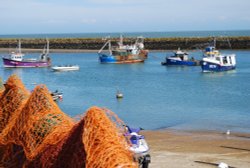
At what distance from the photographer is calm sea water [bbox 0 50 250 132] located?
27.3 metres

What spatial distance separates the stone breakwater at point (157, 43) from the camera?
99.1m

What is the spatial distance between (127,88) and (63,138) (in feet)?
131

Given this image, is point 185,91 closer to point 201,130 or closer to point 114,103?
point 114,103

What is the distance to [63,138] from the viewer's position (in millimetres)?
5730

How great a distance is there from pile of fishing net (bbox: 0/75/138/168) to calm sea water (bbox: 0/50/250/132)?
16.7 metres

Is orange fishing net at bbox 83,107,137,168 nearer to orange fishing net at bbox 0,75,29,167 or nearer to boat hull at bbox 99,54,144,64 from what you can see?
orange fishing net at bbox 0,75,29,167

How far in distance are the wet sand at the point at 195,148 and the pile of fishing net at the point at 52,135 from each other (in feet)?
18.0

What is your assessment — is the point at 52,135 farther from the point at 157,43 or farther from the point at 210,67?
the point at 157,43

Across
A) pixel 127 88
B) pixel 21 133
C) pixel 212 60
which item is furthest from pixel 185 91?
pixel 21 133

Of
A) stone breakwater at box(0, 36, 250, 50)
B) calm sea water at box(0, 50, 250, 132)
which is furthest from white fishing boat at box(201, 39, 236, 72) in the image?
stone breakwater at box(0, 36, 250, 50)

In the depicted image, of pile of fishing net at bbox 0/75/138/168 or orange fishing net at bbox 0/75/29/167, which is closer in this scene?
pile of fishing net at bbox 0/75/138/168

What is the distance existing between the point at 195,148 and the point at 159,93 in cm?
2457

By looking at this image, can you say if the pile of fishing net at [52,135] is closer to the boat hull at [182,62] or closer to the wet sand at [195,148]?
the wet sand at [195,148]

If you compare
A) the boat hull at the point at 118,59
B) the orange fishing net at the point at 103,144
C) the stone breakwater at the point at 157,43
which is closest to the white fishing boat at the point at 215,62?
the boat hull at the point at 118,59
